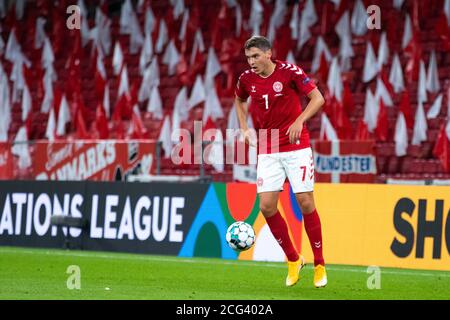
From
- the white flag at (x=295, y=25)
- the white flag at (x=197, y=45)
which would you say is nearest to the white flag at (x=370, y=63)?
the white flag at (x=295, y=25)

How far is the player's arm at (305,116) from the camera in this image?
8.91 metres

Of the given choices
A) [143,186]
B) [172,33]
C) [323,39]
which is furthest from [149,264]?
[172,33]

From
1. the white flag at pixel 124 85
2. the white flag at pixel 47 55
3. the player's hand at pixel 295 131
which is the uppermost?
the white flag at pixel 47 55

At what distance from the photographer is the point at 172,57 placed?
23.5 m

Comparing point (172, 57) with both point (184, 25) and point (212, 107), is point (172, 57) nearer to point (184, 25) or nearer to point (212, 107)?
point (184, 25)

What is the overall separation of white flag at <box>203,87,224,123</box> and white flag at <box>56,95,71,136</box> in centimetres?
403

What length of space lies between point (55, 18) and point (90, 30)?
60.0 inches

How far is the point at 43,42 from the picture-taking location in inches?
1036

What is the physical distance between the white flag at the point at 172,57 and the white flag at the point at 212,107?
1.64 metres

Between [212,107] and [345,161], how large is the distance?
20.2 feet

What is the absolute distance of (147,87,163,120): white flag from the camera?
23.0m

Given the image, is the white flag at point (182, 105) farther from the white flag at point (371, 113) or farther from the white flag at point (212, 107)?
the white flag at point (371, 113)

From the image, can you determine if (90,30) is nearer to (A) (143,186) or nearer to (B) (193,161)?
(B) (193,161)

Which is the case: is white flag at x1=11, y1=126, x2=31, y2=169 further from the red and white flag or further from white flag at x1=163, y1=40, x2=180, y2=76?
the red and white flag
